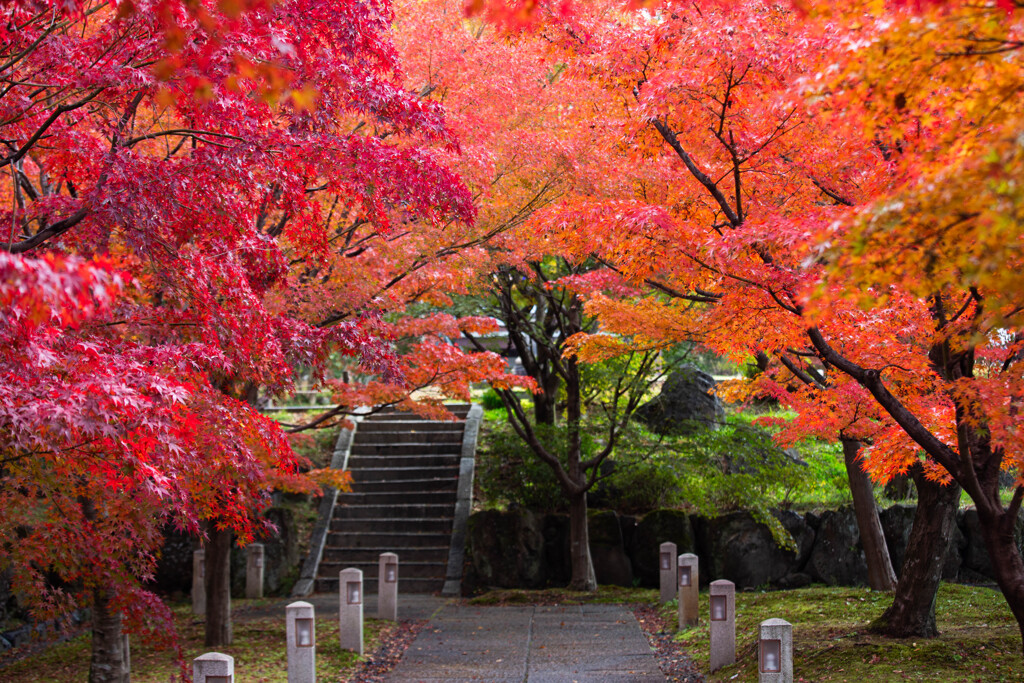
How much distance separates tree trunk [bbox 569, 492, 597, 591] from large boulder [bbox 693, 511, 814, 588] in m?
1.92

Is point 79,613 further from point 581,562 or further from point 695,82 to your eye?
point 695,82

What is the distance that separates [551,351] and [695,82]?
763cm

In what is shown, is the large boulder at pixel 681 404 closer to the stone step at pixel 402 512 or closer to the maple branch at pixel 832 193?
the stone step at pixel 402 512

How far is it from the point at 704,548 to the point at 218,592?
23.6ft

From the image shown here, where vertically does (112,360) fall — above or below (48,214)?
below

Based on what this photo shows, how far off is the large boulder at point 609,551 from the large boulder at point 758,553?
4.56 ft

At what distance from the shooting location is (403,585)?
492 inches

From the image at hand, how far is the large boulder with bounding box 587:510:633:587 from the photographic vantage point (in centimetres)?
1255

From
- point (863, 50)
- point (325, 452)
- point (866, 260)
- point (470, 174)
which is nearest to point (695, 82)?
point (863, 50)

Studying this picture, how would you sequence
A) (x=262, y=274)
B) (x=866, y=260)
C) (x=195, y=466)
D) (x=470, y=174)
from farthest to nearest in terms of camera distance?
(x=470, y=174)
(x=262, y=274)
(x=195, y=466)
(x=866, y=260)

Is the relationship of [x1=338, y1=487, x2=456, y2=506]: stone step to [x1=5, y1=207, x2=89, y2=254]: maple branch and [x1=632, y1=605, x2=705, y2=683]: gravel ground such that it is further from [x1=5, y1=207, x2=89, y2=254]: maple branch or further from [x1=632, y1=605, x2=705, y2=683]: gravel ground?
[x1=5, y1=207, x2=89, y2=254]: maple branch

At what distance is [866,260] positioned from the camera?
282 centimetres

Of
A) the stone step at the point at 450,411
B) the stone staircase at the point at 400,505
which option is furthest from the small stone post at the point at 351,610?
the stone step at the point at 450,411

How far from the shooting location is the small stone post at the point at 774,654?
553cm
